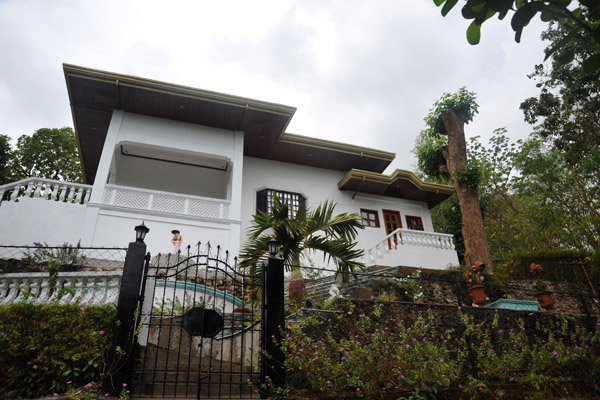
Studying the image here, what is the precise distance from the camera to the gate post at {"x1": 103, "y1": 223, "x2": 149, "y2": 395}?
4.30 meters

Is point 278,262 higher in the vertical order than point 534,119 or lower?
lower

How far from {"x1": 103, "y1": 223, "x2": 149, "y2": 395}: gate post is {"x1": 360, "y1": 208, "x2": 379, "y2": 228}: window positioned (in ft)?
36.3

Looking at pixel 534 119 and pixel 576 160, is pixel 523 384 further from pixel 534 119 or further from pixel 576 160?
pixel 534 119

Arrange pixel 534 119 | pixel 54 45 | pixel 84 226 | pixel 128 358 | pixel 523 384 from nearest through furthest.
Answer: pixel 128 358 < pixel 523 384 < pixel 54 45 < pixel 84 226 < pixel 534 119

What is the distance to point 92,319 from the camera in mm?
4582

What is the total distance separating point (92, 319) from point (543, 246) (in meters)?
21.7

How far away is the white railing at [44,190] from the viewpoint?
390 inches

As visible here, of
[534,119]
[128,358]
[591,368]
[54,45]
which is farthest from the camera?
[534,119]

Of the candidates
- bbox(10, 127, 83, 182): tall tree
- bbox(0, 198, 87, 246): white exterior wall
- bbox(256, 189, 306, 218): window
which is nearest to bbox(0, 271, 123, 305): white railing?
bbox(0, 198, 87, 246): white exterior wall

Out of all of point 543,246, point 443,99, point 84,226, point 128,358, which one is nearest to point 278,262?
point 128,358

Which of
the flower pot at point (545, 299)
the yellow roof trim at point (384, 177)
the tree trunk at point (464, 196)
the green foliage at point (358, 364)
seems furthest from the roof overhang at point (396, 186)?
the green foliage at point (358, 364)

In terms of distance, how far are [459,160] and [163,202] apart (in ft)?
32.1

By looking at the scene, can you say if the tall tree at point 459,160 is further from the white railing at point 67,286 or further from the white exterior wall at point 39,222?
the white exterior wall at point 39,222

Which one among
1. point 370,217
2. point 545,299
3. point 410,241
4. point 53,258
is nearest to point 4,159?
point 53,258
